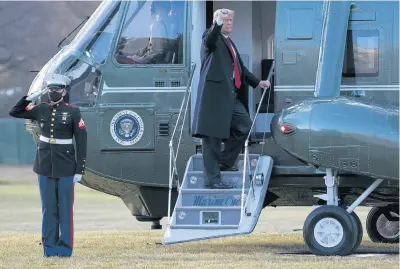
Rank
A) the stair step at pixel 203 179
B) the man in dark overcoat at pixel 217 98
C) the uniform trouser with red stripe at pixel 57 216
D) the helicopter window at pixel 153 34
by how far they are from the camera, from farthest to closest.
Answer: the helicopter window at pixel 153 34 < the stair step at pixel 203 179 < the man in dark overcoat at pixel 217 98 < the uniform trouser with red stripe at pixel 57 216

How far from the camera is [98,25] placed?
13977mm

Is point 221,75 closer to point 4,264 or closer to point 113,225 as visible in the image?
point 4,264

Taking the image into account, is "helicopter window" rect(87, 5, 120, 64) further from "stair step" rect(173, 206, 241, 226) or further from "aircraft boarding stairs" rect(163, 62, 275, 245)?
"stair step" rect(173, 206, 241, 226)

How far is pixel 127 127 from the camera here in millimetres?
13609

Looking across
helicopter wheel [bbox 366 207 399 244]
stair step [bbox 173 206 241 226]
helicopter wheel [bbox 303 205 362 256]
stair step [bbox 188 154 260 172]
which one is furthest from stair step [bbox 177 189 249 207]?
helicopter wheel [bbox 366 207 399 244]

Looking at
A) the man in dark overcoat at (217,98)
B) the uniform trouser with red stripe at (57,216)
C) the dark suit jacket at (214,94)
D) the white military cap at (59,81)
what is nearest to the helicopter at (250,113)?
the man in dark overcoat at (217,98)

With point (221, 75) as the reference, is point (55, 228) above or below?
below

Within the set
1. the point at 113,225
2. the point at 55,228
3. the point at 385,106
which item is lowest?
the point at 113,225

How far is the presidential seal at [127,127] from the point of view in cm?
1361

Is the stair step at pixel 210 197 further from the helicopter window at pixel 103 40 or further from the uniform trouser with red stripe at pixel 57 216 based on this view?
the helicopter window at pixel 103 40

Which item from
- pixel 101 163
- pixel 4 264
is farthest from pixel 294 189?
pixel 4 264

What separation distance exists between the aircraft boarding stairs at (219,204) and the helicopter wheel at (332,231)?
0.53m

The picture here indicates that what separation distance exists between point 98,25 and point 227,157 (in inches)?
76.3

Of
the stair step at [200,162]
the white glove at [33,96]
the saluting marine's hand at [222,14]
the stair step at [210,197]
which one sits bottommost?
the stair step at [210,197]
